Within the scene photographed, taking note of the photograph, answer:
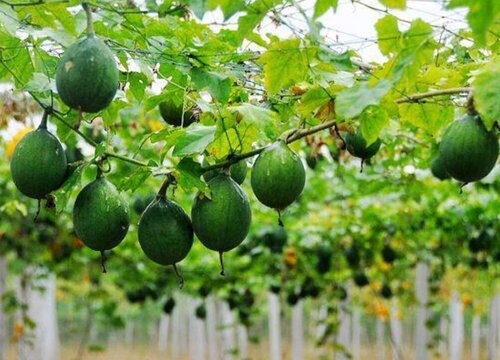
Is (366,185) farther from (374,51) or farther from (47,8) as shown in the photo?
(47,8)

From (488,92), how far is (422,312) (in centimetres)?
867

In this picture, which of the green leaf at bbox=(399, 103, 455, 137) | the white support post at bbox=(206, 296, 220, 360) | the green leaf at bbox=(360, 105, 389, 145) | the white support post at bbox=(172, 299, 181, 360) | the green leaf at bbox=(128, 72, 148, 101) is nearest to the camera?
the green leaf at bbox=(360, 105, 389, 145)

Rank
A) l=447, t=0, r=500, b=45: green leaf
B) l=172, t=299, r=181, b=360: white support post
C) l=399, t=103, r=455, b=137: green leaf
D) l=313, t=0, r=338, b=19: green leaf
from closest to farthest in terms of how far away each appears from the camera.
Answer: l=447, t=0, r=500, b=45: green leaf → l=313, t=0, r=338, b=19: green leaf → l=399, t=103, r=455, b=137: green leaf → l=172, t=299, r=181, b=360: white support post

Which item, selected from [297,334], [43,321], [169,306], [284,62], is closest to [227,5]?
[284,62]

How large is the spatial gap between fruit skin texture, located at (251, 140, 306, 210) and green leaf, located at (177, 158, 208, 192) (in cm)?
19

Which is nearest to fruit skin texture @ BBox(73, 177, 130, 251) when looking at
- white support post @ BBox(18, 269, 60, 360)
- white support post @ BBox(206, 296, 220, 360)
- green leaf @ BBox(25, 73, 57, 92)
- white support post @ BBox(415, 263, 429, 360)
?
green leaf @ BBox(25, 73, 57, 92)

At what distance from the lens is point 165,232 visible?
2.49 m

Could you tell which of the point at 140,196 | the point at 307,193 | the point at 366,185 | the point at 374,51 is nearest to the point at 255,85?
the point at 374,51

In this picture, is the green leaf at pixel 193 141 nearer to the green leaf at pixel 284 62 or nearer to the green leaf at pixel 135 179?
the green leaf at pixel 135 179

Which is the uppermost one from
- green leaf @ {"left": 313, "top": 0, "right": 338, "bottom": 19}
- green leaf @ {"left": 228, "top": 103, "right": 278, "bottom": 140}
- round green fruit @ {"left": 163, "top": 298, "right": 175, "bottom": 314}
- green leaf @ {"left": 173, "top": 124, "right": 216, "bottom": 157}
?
green leaf @ {"left": 313, "top": 0, "right": 338, "bottom": 19}

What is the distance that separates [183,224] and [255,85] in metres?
1.13

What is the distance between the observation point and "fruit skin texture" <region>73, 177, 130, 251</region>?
249 cm

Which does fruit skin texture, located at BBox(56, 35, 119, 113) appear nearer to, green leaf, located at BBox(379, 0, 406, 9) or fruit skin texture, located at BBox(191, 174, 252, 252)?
fruit skin texture, located at BBox(191, 174, 252, 252)

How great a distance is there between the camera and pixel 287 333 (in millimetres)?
31922
